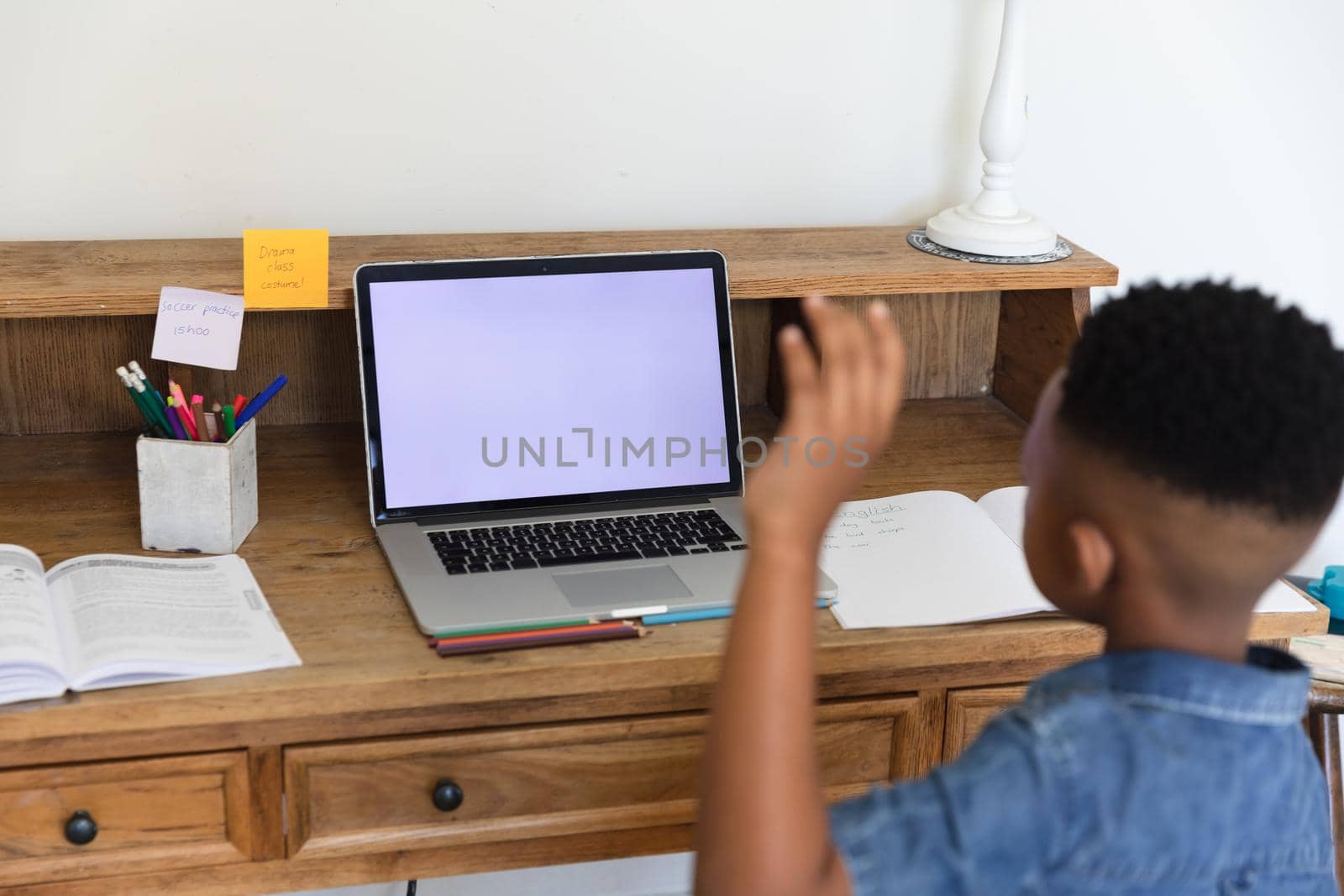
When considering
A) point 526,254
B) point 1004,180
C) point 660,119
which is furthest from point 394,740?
point 1004,180

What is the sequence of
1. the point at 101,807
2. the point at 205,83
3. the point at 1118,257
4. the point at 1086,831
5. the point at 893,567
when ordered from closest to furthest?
the point at 1086,831
the point at 101,807
the point at 893,567
the point at 205,83
the point at 1118,257

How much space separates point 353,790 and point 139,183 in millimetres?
743

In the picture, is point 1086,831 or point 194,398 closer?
point 1086,831

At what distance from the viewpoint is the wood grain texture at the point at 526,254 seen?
51.0 inches

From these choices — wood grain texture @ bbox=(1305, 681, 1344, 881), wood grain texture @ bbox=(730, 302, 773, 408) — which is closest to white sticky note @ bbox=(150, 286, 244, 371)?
wood grain texture @ bbox=(730, 302, 773, 408)

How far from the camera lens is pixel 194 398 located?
4.18 feet

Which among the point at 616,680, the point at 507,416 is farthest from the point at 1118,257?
the point at 616,680

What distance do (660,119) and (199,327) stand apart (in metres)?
0.57

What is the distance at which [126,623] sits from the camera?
1.08m

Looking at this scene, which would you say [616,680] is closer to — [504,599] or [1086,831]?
[504,599]

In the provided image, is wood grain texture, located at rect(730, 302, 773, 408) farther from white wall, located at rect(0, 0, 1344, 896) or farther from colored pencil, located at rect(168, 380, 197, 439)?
colored pencil, located at rect(168, 380, 197, 439)

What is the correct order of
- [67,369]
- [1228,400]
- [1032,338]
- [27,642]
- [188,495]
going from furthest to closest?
[1032,338] → [67,369] → [188,495] → [27,642] → [1228,400]

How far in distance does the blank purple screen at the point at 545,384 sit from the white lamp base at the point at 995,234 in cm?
32

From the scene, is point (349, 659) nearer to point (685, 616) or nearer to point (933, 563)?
point (685, 616)
